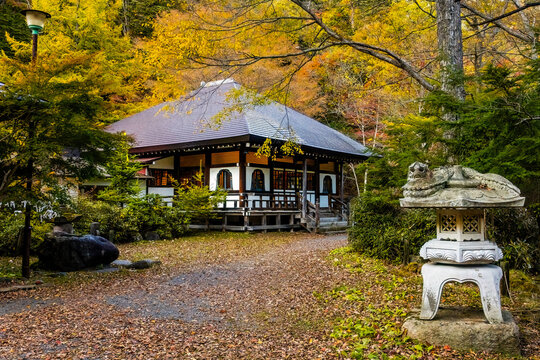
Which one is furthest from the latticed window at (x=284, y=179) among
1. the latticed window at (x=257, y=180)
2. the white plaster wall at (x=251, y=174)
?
the latticed window at (x=257, y=180)

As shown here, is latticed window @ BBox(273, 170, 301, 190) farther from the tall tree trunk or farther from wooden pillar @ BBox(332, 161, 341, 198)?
the tall tree trunk

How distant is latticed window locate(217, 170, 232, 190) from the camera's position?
719 inches

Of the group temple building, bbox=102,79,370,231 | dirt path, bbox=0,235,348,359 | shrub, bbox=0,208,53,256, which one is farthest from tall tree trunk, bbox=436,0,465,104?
shrub, bbox=0,208,53,256

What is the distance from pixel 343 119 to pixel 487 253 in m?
25.1

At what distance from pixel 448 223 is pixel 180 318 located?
394 cm

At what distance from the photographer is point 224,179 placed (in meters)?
18.4

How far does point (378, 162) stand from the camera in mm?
8359

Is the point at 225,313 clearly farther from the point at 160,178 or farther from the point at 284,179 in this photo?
the point at 160,178

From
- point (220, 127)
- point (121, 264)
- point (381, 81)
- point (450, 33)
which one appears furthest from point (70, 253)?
point (381, 81)

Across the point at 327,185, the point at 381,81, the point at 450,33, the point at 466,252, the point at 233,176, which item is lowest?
the point at 466,252

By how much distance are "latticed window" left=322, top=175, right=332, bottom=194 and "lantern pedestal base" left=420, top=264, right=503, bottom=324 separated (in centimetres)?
1795

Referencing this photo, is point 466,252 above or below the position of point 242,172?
below

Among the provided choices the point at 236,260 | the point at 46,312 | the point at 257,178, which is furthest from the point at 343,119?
the point at 46,312

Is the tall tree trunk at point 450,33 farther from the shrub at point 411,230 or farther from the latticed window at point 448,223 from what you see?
the latticed window at point 448,223
